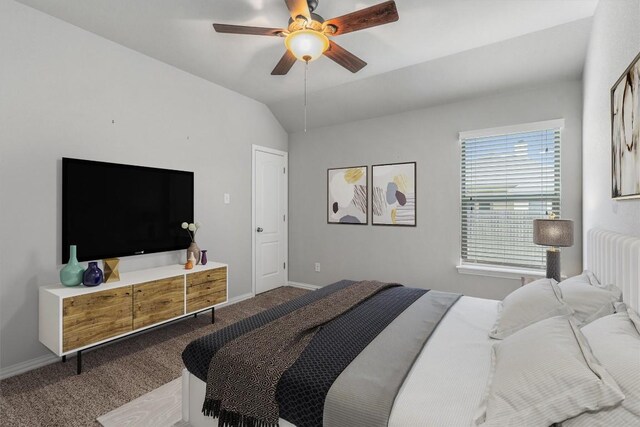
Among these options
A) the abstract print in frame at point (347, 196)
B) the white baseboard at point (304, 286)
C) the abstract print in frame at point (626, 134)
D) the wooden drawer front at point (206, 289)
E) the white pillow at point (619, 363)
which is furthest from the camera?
the white baseboard at point (304, 286)

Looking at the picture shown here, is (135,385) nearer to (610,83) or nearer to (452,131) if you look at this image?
(610,83)

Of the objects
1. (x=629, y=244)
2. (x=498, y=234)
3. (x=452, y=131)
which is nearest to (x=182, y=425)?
(x=629, y=244)

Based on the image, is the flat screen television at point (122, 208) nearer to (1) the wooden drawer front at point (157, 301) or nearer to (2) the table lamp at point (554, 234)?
(1) the wooden drawer front at point (157, 301)

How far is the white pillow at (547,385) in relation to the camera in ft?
3.04

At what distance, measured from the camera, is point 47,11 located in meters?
2.53

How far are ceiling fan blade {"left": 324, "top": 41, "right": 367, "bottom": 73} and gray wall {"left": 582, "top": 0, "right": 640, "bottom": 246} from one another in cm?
153

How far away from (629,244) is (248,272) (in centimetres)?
389

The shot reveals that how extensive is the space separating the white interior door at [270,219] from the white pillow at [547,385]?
3.72 m

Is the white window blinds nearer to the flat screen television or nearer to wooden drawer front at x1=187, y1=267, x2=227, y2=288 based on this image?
wooden drawer front at x1=187, y1=267, x2=227, y2=288

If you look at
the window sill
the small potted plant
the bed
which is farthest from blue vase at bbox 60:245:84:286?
the window sill

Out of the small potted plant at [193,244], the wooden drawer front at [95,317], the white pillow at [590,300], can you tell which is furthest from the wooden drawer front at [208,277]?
the white pillow at [590,300]

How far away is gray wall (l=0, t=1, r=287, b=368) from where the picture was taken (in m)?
2.40

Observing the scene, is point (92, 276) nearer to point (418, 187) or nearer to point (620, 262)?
point (620, 262)

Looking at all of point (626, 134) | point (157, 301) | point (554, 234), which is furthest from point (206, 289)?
point (626, 134)
